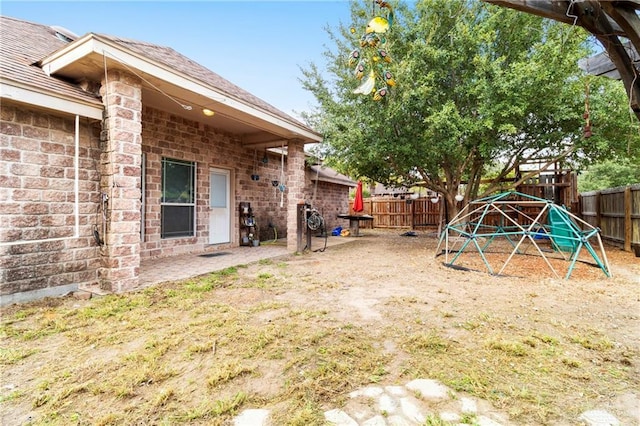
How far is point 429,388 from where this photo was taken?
1.98 metres

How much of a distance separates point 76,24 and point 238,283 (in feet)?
26.8

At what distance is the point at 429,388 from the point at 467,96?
23.0ft

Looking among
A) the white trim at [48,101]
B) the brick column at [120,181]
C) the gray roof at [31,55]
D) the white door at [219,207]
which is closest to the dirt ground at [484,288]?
the brick column at [120,181]

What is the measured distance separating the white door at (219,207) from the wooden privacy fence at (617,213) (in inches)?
400

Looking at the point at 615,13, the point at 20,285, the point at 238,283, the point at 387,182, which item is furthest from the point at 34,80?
the point at 387,182

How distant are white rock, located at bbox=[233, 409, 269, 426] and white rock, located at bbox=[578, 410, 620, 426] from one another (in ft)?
5.95

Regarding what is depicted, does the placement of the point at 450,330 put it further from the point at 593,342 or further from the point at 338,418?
the point at 338,418

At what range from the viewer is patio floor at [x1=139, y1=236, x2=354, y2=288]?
4.91 m

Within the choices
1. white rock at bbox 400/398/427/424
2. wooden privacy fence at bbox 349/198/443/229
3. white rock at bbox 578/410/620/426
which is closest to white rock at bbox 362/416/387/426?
white rock at bbox 400/398/427/424

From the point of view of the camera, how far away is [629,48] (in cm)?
221

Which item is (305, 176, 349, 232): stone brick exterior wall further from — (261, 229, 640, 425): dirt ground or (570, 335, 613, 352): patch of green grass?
(570, 335, 613, 352): patch of green grass

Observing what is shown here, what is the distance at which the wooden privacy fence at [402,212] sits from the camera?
14617 mm

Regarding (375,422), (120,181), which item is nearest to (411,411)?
(375,422)

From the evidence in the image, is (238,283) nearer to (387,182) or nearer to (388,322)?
(388,322)
